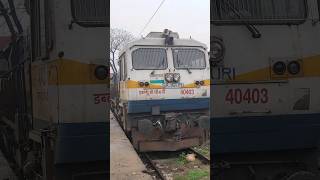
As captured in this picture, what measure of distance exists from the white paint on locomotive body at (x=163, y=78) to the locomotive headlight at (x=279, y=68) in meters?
8.57

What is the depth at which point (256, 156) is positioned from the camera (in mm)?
3688

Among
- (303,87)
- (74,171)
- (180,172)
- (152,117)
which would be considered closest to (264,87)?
(303,87)

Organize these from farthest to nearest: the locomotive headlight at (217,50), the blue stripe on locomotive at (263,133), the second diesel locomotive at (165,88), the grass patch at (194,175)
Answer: the second diesel locomotive at (165,88)
the grass patch at (194,175)
the blue stripe on locomotive at (263,133)
the locomotive headlight at (217,50)

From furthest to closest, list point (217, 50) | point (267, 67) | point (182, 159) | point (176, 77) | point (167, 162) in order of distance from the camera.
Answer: point (176, 77)
point (182, 159)
point (167, 162)
point (267, 67)
point (217, 50)

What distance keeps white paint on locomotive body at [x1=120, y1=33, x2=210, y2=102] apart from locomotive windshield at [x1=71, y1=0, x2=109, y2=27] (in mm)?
8462

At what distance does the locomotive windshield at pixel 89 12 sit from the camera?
353cm

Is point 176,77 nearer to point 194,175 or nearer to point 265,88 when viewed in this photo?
point 194,175

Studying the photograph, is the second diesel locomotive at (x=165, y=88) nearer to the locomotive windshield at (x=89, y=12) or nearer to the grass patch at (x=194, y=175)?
the grass patch at (x=194, y=175)

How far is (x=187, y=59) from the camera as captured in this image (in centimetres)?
1245

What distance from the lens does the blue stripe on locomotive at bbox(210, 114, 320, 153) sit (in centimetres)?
352

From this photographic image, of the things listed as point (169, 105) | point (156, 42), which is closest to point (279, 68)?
point (169, 105)

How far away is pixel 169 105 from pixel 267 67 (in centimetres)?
870

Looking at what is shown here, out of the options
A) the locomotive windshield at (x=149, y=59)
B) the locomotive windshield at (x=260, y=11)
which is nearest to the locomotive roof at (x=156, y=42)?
the locomotive windshield at (x=149, y=59)

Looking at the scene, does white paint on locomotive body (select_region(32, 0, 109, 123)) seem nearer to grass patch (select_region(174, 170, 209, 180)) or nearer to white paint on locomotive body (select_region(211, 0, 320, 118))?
white paint on locomotive body (select_region(211, 0, 320, 118))
